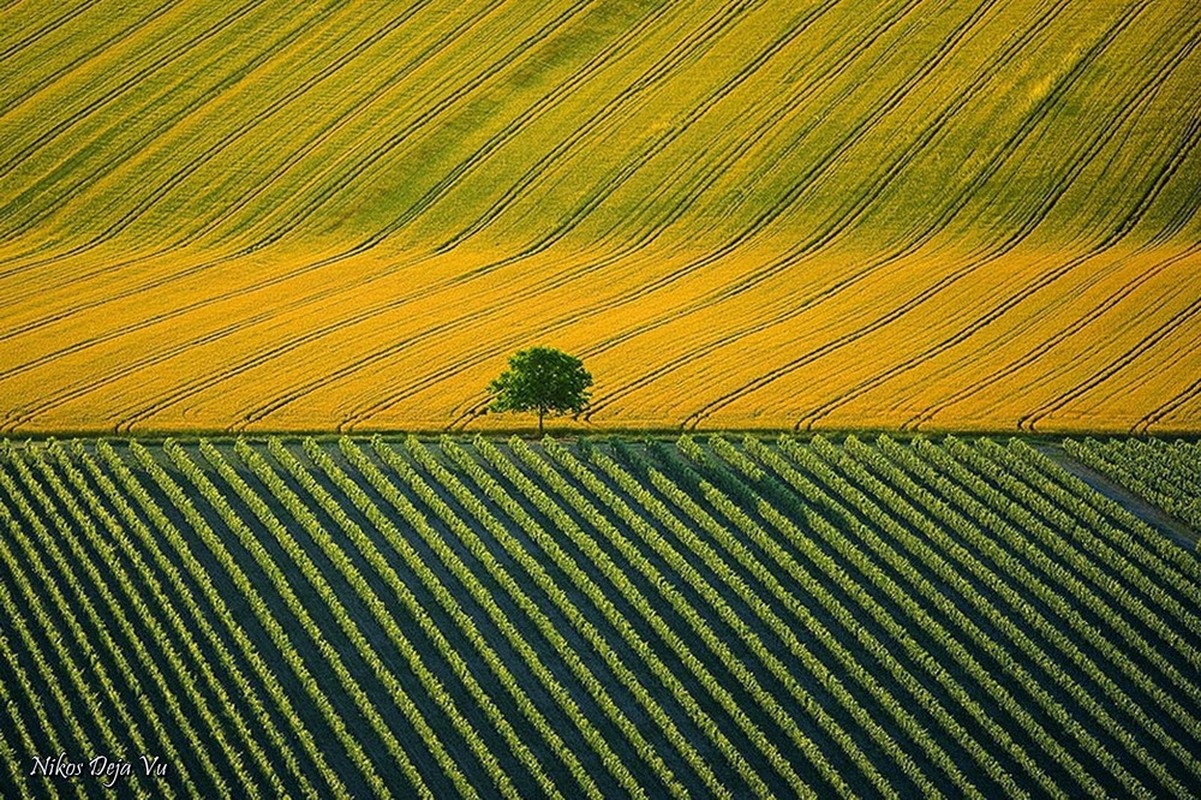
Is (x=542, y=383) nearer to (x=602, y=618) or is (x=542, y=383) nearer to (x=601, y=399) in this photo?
(x=601, y=399)

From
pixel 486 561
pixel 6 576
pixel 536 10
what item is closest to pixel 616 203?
pixel 536 10

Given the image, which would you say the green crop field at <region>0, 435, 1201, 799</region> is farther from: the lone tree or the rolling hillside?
the rolling hillside

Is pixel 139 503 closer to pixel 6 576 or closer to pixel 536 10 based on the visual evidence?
pixel 6 576

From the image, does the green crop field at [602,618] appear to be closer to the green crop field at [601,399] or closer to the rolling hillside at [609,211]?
the green crop field at [601,399]

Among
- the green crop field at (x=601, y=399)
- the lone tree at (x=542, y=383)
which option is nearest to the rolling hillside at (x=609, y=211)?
the green crop field at (x=601, y=399)
